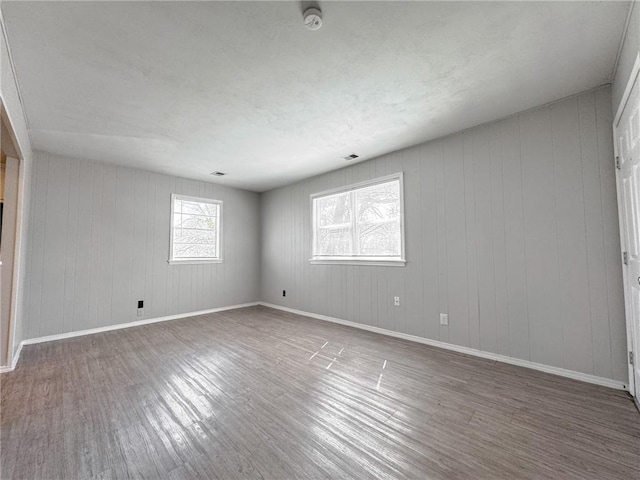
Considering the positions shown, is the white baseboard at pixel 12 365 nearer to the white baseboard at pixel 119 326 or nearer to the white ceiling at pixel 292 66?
the white baseboard at pixel 119 326

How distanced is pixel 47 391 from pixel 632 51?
483 centimetres

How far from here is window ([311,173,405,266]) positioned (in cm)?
373

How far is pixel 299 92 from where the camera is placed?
7.71 feet

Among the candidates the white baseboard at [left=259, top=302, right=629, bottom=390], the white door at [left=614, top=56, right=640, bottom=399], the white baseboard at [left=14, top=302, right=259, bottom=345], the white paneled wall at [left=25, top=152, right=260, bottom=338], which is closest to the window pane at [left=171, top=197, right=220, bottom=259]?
the white paneled wall at [left=25, top=152, right=260, bottom=338]

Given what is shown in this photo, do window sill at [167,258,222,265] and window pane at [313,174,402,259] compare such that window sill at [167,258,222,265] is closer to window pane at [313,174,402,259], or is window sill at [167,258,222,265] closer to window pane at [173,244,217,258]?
window pane at [173,244,217,258]

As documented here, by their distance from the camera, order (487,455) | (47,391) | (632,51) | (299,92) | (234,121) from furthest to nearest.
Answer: (234,121), (299,92), (47,391), (632,51), (487,455)

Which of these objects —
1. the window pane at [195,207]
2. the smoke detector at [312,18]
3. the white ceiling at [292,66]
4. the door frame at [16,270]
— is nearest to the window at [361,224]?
the white ceiling at [292,66]

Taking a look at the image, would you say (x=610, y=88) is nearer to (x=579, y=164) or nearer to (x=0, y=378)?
(x=579, y=164)

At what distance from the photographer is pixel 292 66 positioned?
2021 millimetres

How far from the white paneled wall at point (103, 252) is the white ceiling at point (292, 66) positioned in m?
0.74

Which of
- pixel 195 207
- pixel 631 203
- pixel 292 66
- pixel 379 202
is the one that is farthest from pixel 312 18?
pixel 195 207

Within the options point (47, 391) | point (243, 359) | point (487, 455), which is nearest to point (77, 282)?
point (47, 391)

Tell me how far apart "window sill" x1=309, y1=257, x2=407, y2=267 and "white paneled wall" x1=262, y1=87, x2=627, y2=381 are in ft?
0.29

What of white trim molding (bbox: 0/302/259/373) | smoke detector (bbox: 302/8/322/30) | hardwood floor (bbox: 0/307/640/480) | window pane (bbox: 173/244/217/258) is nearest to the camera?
hardwood floor (bbox: 0/307/640/480)
